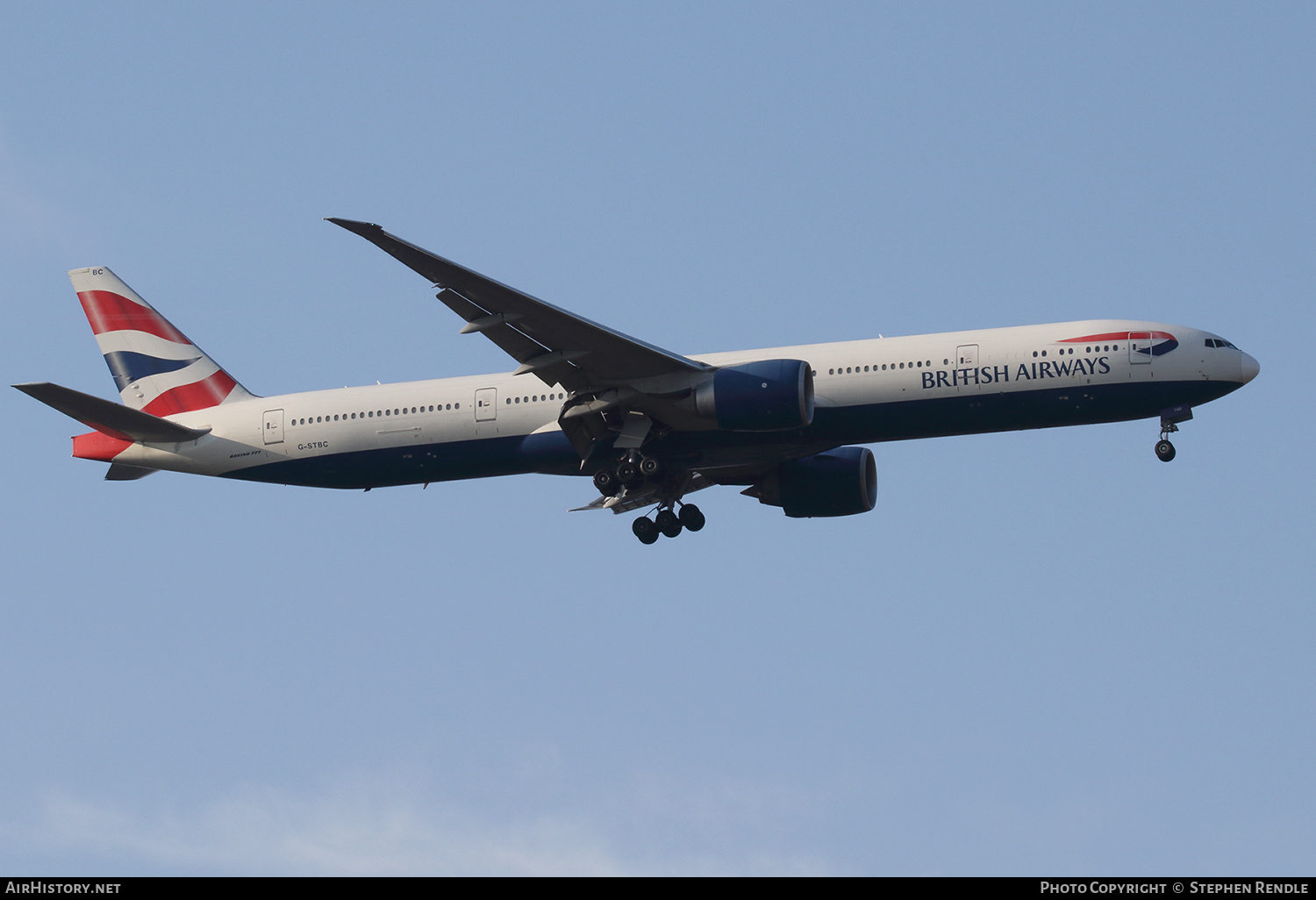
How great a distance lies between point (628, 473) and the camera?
3759cm

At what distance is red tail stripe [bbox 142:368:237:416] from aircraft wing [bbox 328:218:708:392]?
10515mm

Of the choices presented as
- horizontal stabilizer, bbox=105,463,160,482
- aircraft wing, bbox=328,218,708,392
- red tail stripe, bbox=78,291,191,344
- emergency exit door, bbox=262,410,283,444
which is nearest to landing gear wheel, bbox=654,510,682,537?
aircraft wing, bbox=328,218,708,392

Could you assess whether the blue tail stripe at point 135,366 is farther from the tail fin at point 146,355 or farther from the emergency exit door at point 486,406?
the emergency exit door at point 486,406

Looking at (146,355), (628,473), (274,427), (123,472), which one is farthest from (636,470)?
(146,355)

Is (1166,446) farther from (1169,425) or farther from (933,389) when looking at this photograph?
(933,389)

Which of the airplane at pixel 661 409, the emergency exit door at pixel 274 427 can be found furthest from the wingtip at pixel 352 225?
the emergency exit door at pixel 274 427

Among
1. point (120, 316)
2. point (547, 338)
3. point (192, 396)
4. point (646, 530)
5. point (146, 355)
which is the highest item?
point (120, 316)

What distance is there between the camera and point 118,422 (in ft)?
130

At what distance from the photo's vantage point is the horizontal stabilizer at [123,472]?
4134 cm

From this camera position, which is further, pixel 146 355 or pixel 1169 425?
pixel 146 355

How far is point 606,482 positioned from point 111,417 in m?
12.7

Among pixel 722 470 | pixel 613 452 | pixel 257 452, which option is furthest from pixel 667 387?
pixel 257 452

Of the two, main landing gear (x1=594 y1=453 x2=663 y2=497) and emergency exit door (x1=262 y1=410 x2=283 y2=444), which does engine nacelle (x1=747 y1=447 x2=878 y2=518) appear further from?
emergency exit door (x1=262 y1=410 x2=283 y2=444)
